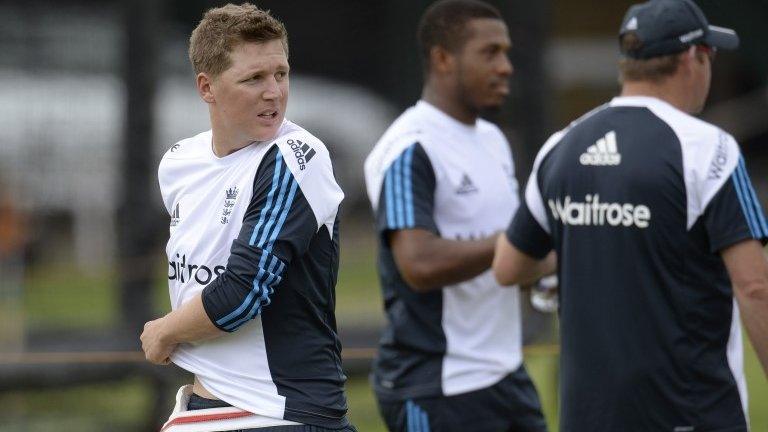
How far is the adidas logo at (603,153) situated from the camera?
3820mm

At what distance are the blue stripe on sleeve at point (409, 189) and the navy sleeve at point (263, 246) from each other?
53.1 inches

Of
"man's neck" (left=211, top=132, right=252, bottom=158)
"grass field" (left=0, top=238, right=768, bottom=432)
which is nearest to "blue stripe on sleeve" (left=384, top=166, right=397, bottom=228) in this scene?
"man's neck" (left=211, top=132, right=252, bottom=158)

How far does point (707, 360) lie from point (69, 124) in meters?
Answer: 5.73

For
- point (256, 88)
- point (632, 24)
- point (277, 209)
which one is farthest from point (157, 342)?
point (632, 24)

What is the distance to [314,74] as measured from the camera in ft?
31.1

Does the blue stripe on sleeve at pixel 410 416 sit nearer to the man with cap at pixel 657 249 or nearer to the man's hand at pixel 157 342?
the man with cap at pixel 657 249

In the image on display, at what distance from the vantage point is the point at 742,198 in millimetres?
3617

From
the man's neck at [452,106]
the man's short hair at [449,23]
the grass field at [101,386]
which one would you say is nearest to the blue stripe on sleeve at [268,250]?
the man's neck at [452,106]

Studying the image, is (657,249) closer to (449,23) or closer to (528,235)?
(528,235)

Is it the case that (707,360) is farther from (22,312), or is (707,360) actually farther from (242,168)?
(22,312)

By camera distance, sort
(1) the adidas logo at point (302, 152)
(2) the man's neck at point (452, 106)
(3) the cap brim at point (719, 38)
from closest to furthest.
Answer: (1) the adidas logo at point (302, 152)
(3) the cap brim at point (719, 38)
(2) the man's neck at point (452, 106)

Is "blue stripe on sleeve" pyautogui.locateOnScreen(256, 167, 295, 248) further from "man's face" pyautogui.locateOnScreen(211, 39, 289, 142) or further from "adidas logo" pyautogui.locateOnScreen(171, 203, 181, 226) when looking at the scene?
"adidas logo" pyautogui.locateOnScreen(171, 203, 181, 226)

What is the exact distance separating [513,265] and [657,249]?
2.02 ft

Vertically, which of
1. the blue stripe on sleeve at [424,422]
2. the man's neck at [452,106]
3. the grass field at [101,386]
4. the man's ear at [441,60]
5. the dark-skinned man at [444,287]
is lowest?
the grass field at [101,386]
